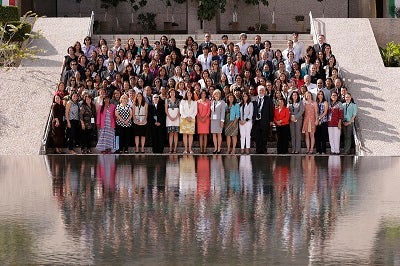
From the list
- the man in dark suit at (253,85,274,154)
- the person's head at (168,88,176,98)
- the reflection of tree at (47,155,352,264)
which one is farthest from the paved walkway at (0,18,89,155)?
the reflection of tree at (47,155,352,264)

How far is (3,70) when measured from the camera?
2620 cm

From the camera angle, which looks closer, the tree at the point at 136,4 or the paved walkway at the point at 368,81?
the paved walkway at the point at 368,81

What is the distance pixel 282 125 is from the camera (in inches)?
893

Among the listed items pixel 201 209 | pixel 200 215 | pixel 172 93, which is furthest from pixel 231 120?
pixel 200 215

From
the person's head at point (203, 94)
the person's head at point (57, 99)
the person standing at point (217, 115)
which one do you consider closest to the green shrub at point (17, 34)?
the person's head at point (57, 99)

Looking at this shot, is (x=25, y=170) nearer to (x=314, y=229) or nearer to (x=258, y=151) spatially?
(x=258, y=151)

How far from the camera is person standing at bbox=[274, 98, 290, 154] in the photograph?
22609 millimetres

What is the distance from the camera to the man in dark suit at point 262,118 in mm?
22547

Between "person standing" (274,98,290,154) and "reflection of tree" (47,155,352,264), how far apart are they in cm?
376

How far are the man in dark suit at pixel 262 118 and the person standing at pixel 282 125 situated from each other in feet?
0.47

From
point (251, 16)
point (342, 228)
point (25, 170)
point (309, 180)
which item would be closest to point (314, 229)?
point (342, 228)

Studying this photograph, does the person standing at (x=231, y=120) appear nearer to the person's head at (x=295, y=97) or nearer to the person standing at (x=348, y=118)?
the person's head at (x=295, y=97)

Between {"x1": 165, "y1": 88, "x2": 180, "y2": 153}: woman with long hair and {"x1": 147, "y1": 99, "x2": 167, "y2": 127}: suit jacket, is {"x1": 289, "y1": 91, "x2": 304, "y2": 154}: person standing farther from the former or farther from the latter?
{"x1": 147, "y1": 99, "x2": 167, "y2": 127}: suit jacket

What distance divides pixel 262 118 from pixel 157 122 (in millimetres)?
2233
